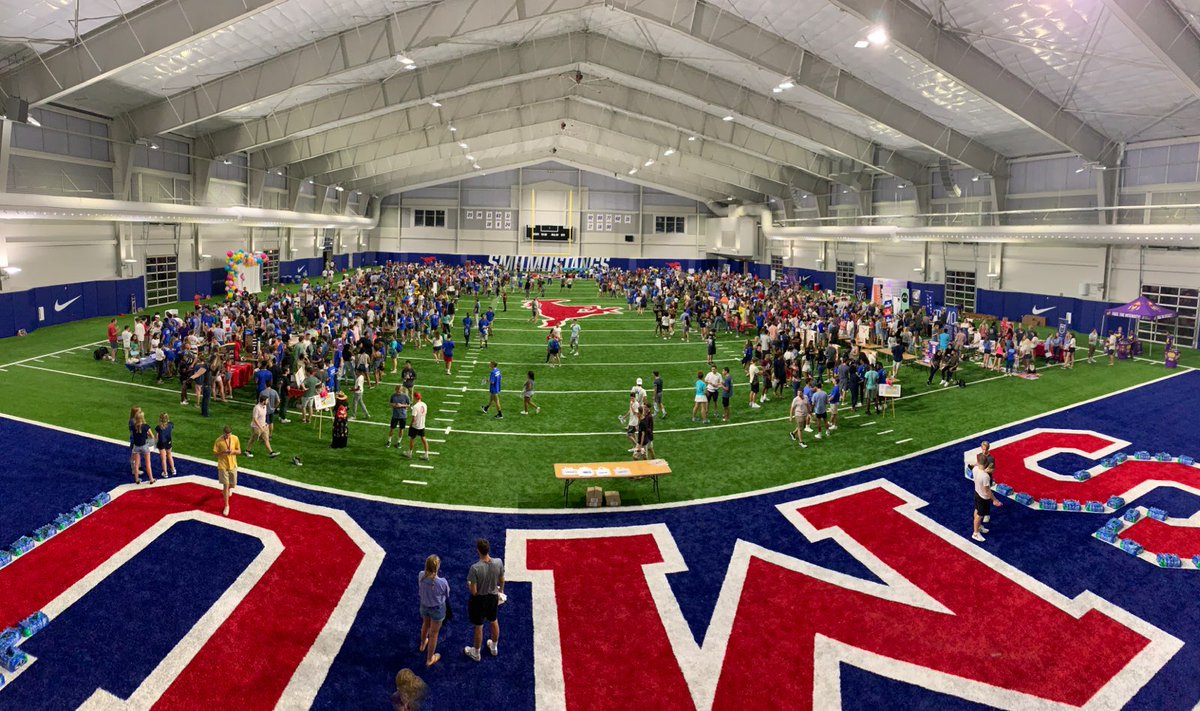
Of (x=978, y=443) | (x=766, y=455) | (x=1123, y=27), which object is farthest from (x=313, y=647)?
(x=1123, y=27)

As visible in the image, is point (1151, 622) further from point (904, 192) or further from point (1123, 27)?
point (904, 192)

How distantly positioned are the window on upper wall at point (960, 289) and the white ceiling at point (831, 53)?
28.5 ft

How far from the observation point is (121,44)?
21.1 m

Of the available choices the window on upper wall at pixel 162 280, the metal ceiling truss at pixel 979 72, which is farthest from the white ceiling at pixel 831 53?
the window on upper wall at pixel 162 280

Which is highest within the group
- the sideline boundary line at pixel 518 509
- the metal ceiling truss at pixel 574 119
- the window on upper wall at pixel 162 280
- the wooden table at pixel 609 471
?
the metal ceiling truss at pixel 574 119

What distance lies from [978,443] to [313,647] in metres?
15.8

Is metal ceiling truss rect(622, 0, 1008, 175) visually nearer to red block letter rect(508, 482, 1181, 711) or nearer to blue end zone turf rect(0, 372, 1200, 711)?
blue end zone turf rect(0, 372, 1200, 711)

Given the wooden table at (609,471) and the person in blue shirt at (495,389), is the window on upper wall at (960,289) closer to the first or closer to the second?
the person in blue shirt at (495,389)

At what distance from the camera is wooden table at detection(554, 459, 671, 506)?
14156 mm

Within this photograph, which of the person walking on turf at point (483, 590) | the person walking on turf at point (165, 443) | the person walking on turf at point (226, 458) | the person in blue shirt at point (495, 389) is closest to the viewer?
the person walking on turf at point (483, 590)

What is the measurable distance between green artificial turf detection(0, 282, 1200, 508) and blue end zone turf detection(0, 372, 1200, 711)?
0.81 m

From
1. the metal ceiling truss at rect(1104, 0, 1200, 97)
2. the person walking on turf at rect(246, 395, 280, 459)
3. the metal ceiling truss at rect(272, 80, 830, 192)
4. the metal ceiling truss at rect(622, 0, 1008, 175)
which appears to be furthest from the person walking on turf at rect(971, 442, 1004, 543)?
the metal ceiling truss at rect(272, 80, 830, 192)

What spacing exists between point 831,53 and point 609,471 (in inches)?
765

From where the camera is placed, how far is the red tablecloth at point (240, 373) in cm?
2156
